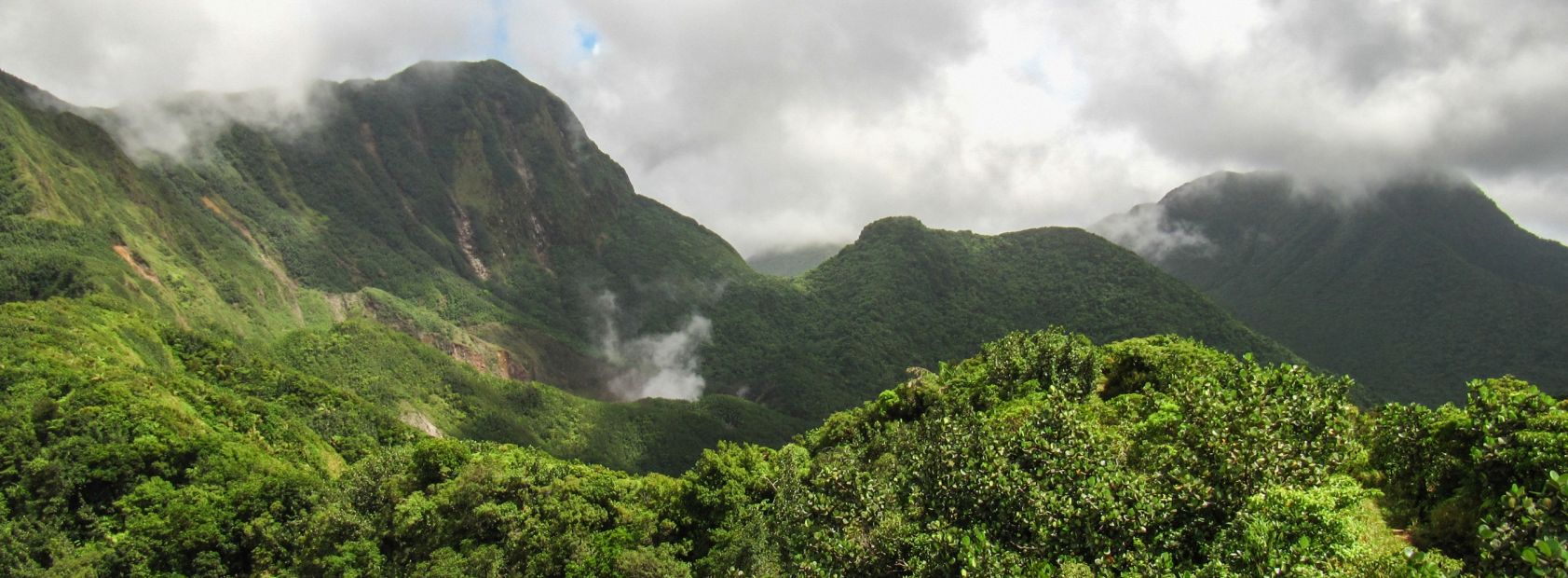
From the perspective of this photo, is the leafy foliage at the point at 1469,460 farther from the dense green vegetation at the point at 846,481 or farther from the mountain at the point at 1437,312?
the mountain at the point at 1437,312

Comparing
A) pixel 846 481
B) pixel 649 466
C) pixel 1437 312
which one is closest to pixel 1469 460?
pixel 846 481

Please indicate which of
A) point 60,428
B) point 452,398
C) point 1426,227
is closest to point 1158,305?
point 1426,227

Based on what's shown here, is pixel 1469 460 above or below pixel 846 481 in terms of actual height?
below

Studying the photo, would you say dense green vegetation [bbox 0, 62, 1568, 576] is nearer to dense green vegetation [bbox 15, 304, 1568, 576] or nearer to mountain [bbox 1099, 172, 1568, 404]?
dense green vegetation [bbox 15, 304, 1568, 576]

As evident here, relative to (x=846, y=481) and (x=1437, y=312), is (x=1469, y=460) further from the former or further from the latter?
(x=1437, y=312)

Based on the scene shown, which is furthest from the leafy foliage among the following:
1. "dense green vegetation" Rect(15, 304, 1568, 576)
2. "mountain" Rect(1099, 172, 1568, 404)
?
"mountain" Rect(1099, 172, 1568, 404)

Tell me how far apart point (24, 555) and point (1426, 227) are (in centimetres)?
27271

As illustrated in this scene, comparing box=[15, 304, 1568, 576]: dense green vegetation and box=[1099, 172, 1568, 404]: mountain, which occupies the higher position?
box=[1099, 172, 1568, 404]: mountain

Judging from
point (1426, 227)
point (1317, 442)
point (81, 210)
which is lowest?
point (1317, 442)

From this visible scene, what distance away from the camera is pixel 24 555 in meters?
50.5

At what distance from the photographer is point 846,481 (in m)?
24.4

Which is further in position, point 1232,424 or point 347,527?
point 347,527

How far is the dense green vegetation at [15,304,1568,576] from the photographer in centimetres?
1557

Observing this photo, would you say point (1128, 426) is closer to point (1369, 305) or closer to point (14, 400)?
point (14, 400)
